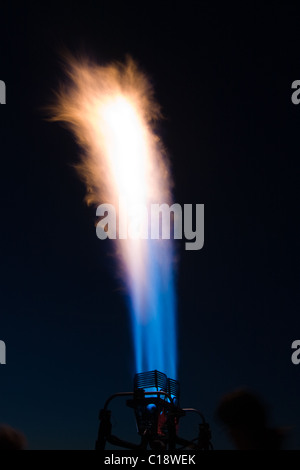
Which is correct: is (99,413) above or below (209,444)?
above

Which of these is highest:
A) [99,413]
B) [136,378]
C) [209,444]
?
[136,378]

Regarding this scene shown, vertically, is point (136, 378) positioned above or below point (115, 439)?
above
